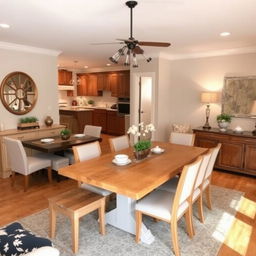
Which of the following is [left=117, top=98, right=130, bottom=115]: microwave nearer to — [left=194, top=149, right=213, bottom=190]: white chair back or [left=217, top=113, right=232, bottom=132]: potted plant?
[left=217, top=113, right=232, bottom=132]: potted plant

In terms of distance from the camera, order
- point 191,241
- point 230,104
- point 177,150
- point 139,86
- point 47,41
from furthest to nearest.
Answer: point 139,86
point 230,104
point 47,41
point 177,150
point 191,241

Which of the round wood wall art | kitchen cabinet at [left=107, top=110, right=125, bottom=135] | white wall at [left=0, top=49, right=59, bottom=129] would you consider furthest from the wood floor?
kitchen cabinet at [left=107, top=110, right=125, bottom=135]

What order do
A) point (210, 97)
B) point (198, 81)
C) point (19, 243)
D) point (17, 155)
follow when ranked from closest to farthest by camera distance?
point (19, 243) → point (17, 155) → point (210, 97) → point (198, 81)

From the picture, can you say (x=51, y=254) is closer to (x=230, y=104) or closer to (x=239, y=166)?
(x=239, y=166)

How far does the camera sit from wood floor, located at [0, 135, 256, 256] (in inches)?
98.4

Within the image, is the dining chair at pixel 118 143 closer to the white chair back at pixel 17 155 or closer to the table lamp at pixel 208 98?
the white chair back at pixel 17 155

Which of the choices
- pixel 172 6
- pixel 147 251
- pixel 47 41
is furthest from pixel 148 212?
pixel 47 41

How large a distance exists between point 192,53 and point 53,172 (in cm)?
398

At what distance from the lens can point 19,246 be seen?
1.60 metres

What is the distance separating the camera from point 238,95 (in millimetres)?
4984

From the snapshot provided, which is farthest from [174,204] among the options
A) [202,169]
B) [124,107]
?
[124,107]

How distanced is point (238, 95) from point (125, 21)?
122 inches

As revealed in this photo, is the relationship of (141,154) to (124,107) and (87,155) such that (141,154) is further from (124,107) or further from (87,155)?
(124,107)

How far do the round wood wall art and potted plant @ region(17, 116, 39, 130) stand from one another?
0.50ft
